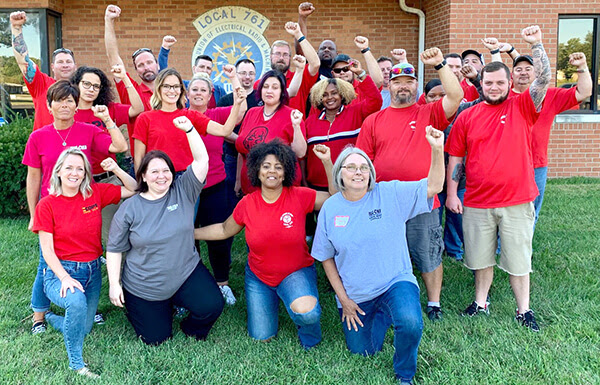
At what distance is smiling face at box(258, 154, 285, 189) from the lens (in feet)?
12.7

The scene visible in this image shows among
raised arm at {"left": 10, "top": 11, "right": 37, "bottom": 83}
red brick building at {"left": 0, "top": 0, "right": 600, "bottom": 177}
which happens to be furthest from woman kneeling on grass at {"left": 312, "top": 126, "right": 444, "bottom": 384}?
red brick building at {"left": 0, "top": 0, "right": 600, "bottom": 177}

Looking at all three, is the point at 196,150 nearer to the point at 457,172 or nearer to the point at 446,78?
the point at 446,78

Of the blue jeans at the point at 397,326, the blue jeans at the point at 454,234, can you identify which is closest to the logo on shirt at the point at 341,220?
the blue jeans at the point at 397,326

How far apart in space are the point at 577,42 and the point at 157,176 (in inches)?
342

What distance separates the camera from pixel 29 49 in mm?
9398

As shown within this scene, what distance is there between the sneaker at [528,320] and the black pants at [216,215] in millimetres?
2428

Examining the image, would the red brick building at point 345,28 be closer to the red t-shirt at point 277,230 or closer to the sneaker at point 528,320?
the sneaker at point 528,320

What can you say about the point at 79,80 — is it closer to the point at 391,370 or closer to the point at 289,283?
the point at 289,283

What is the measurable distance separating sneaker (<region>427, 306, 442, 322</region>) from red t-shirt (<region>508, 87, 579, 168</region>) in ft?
5.87

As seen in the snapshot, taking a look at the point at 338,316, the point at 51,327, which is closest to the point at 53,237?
the point at 51,327

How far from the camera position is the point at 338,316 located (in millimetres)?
4332

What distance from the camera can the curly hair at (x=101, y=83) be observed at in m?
4.21

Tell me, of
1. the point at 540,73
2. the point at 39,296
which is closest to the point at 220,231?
the point at 39,296

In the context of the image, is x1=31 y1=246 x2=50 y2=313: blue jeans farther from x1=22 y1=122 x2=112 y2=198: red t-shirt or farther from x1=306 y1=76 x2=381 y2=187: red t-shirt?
x1=306 y1=76 x2=381 y2=187: red t-shirt
